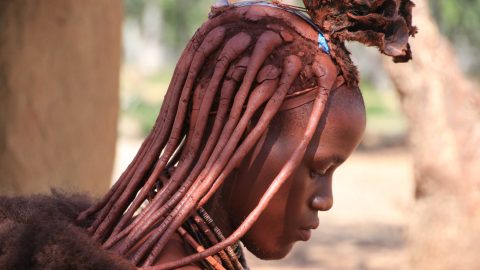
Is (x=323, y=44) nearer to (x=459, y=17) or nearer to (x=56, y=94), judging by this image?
(x=56, y=94)

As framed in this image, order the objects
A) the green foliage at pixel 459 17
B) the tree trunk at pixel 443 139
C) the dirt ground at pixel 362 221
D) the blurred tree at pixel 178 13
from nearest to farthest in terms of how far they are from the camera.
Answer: the tree trunk at pixel 443 139 → the dirt ground at pixel 362 221 → the green foliage at pixel 459 17 → the blurred tree at pixel 178 13

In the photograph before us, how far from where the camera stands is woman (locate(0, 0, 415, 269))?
2.19m

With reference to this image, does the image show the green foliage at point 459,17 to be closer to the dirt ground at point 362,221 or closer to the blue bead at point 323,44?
the dirt ground at point 362,221

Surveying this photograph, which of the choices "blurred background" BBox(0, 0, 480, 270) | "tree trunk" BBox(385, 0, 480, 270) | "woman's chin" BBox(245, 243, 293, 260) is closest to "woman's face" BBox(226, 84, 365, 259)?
"woman's chin" BBox(245, 243, 293, 260)

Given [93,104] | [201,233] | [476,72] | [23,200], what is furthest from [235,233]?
[476,72]

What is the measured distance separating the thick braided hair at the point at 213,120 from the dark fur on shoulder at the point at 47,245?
0.07 meters

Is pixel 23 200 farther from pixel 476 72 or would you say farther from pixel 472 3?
pixel 476 72

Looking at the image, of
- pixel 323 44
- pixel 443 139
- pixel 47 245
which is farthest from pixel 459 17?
pixel 47 245

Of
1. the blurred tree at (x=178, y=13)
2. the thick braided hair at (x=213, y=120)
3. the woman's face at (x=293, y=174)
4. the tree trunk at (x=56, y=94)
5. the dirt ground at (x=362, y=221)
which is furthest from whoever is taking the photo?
the blurred tree at (x=178, y=13)

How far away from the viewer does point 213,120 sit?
2.28m

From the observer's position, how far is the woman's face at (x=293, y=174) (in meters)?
2.28

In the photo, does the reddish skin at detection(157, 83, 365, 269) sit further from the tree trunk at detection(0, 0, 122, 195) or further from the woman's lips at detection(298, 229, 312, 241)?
the tree trunk at detection(0, 0, 122, 195)

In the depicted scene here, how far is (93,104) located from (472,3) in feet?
48.7

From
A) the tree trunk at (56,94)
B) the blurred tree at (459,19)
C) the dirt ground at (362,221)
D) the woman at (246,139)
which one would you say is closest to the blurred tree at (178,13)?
the blurred tree at (459,19)
